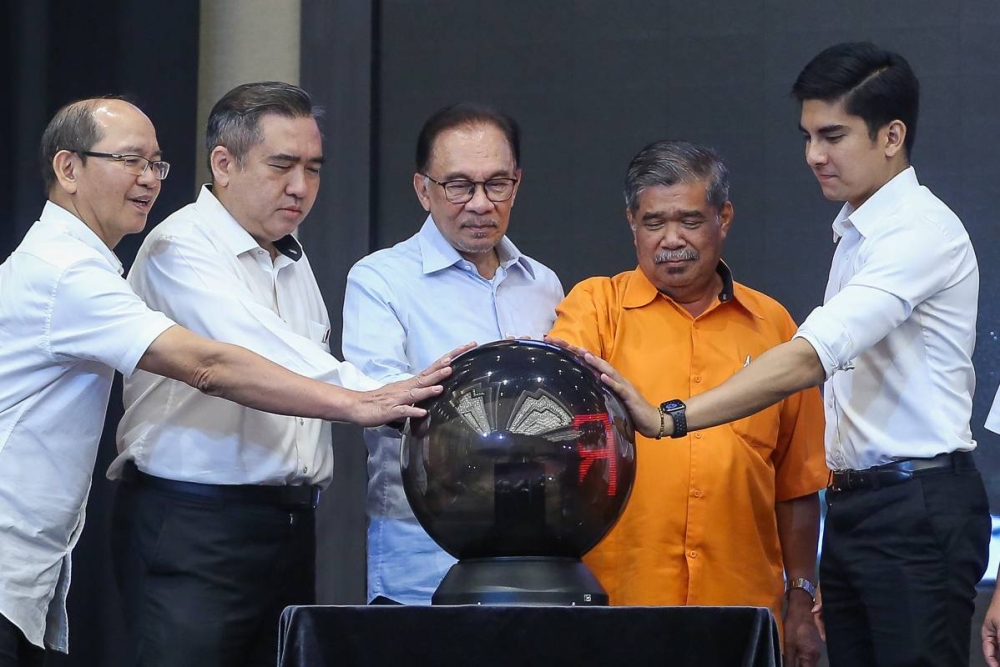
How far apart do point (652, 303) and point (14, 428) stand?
1.25m

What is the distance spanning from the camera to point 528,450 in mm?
1748

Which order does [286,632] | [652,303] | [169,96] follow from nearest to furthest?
[286,632] → [652,303] → [169,96]

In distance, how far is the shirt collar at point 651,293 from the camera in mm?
2537

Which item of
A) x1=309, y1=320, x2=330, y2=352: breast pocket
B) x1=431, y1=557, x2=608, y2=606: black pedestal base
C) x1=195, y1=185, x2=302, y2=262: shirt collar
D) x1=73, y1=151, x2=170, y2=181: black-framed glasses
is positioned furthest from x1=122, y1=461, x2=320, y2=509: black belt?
x1=431, y1=557, x2=608, y2=606: black pedestal base

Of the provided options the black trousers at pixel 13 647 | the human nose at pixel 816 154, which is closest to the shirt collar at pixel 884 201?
the human nose at pixel 816 154

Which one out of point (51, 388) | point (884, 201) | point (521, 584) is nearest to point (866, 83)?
point (884, 201)

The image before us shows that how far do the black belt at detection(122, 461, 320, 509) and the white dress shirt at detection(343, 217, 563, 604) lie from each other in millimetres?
207

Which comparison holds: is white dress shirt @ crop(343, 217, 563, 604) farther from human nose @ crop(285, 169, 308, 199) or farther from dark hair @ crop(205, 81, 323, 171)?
dark hair @ crop(205, 81, 323, 171)

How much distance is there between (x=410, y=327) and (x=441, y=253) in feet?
0.61

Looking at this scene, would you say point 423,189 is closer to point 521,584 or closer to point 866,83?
point 866,83

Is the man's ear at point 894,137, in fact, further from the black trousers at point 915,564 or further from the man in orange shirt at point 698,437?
the black trousers at point 915,564

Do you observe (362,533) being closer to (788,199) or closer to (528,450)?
(788,199)

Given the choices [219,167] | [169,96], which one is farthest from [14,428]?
[169,96]

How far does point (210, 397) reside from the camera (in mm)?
2373
